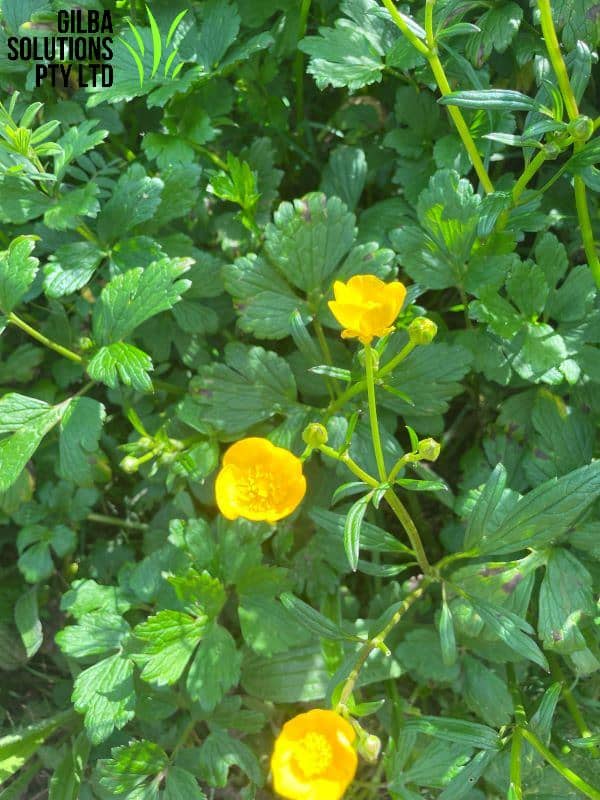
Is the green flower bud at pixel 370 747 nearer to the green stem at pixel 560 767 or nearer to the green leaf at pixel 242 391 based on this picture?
the green stem at pixel 560 767

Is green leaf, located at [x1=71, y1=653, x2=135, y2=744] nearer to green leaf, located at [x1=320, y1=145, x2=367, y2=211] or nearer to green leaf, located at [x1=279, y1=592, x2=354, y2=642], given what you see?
green leaf, located at [x1=279, y1=592, x2=354, y2=642]

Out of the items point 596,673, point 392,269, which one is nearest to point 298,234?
point 392,269

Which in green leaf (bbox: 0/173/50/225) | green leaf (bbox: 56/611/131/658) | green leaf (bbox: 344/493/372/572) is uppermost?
green leaf (bbox: 0/173/50/225)

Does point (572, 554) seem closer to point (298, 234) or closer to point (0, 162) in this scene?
point (298, 234)

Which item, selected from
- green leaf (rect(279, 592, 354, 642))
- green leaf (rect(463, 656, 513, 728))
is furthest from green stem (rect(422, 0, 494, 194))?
green leaf (rect(463, 656, 513, 728))

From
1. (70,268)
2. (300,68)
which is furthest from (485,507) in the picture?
(300,68)

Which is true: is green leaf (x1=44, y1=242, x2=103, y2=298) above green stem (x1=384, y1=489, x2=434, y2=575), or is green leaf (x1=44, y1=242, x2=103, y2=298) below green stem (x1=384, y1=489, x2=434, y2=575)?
above
